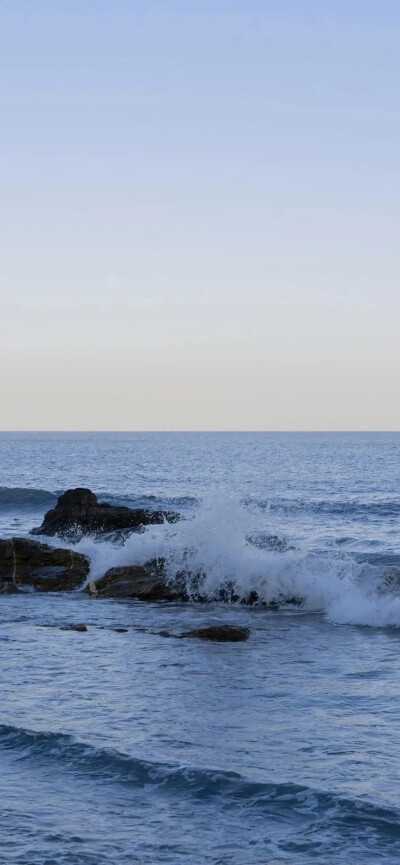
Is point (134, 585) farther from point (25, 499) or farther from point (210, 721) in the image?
point (25, 499)

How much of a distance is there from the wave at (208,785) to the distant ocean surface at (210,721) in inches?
0.7

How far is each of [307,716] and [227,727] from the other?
954 millimetres

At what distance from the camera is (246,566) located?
20219 mm

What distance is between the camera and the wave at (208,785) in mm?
7652

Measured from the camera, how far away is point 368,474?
75000mm

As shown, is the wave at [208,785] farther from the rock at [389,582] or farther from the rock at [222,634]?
the rock at [389,582]

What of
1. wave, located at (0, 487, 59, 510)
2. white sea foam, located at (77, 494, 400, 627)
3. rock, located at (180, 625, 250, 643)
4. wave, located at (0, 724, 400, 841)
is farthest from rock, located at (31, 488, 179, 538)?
wave, located at (0, 724, 400, 841)

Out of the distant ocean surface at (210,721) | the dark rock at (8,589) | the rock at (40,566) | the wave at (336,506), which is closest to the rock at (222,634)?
the distant ocean surface at (210,721)

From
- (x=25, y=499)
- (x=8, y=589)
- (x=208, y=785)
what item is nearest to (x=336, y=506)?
(x=25, y=499)

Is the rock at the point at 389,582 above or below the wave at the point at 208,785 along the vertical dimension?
above

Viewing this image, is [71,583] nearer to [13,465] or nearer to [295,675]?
[295,675]

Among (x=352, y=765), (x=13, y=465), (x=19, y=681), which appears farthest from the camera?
(x=13, y=465)

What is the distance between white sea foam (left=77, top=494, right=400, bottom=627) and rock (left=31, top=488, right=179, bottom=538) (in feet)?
18.6

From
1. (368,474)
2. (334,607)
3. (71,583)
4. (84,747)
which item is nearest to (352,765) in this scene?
(84,747)
